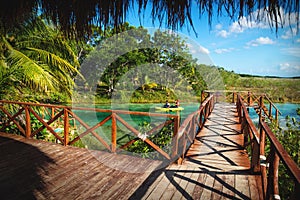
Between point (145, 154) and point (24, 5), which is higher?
point (24, 5)

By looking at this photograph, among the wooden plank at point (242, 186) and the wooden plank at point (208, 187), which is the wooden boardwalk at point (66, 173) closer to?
the wooden plank at point (208, 187)

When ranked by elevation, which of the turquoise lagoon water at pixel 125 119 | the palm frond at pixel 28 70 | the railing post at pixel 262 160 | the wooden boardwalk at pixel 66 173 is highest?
the palm frond at pixel 28 70

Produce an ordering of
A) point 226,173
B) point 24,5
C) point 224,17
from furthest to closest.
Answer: point 226,173 < point 24,5 < point 224,17

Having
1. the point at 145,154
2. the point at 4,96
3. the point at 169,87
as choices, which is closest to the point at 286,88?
the point at 169,87

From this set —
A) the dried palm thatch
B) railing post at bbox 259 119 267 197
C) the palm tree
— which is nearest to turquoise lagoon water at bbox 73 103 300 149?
the palm tree

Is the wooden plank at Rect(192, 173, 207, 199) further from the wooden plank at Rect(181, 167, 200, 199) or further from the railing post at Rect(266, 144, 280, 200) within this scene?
the railing post at Rect(266, 144, 280, 200)

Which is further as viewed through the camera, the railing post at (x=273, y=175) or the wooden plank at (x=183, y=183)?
the wooden plank at (x=183, y=183)

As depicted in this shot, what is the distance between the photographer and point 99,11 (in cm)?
149

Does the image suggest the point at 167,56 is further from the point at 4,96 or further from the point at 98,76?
the point at 4,96

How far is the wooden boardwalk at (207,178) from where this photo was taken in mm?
2355

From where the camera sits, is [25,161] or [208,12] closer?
[208,12]

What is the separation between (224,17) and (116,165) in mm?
2648

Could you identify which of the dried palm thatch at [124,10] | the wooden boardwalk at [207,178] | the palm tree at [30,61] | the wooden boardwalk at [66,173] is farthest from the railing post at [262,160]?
the palm tree at [30,61]

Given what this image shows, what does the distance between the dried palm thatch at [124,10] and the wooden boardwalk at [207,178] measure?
1824mm
